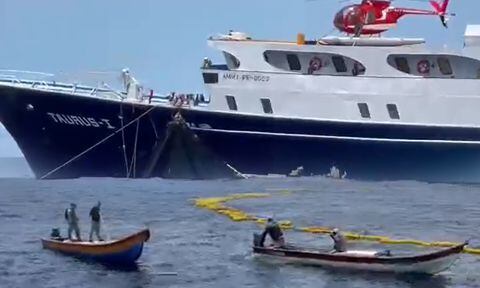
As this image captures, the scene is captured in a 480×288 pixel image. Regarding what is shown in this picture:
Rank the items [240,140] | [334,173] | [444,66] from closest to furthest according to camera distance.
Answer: [240,140], [444,66], [334,173]

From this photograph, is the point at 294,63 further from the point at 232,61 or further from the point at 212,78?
the point at 212,78

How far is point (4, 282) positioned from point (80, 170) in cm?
2838

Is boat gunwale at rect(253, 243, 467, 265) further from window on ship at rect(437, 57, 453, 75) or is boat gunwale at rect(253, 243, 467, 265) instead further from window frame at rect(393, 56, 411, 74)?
window on ship at rect(437, 57, 453, 75)

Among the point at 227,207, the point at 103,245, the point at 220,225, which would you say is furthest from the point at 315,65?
the point at 103,245

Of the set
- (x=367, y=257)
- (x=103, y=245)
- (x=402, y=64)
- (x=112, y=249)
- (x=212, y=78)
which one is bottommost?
(x=367, y=257)

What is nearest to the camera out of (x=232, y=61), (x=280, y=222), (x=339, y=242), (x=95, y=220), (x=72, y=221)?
(x=339, y=242)

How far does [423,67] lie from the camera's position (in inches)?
2473

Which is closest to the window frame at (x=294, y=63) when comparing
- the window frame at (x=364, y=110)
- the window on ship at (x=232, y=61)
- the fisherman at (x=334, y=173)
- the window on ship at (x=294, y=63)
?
the window on ship at (x=294, y=63)

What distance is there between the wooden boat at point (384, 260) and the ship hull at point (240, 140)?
23.6 m

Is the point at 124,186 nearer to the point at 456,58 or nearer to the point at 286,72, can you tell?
the point at 286,72

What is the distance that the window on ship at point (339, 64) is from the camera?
2494 inches

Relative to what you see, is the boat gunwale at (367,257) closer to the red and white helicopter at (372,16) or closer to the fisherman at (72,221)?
the fisherman at (72,221)

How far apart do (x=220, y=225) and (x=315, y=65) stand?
49.9 feet

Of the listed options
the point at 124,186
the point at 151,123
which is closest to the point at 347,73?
the point at 151,123
